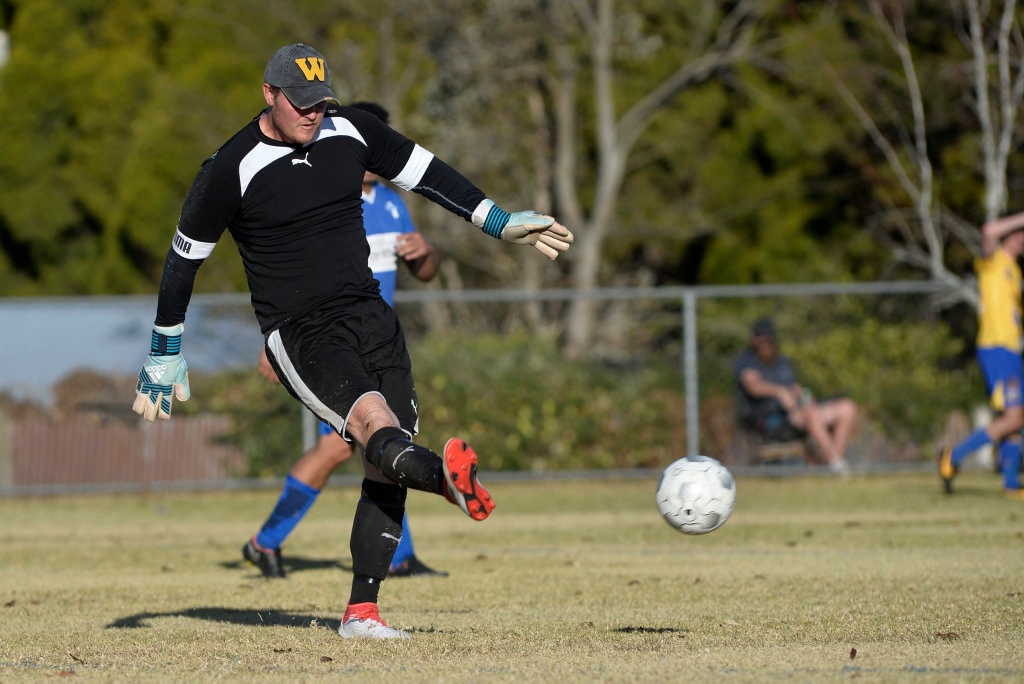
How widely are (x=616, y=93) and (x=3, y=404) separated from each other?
460 inches

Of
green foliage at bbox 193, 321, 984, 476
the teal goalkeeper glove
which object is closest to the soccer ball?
the teal goalkeeper glove

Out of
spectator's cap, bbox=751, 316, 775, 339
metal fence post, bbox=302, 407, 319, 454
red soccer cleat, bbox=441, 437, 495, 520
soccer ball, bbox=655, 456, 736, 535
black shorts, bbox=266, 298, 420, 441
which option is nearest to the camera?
red soccer cleat, bbox=441, 437, 495, 520

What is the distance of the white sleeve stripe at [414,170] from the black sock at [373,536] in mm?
1306

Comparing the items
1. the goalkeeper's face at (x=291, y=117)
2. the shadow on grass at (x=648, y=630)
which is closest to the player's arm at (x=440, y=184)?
the goalkeeper's face at (x=291, y=117)

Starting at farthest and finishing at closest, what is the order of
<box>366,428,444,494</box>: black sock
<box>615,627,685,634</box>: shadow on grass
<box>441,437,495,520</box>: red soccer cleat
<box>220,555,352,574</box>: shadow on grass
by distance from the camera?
1. <box>220,555,352,574</box>: shadow on grass
2. <box>615,627,685,634</box>: shadow on grass
3. <box>366,428,444,494</box>: black sock
4. <box>441,437,495,520</box>: red soccer cleat

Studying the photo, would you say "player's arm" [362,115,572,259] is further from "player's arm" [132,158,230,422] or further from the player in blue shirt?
the player in blue shirt

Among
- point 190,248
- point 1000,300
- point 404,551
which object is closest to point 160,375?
point 190,248

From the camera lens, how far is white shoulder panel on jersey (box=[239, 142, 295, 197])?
5875 millimetres

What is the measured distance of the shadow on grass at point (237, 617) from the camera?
6.69m

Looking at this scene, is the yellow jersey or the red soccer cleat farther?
the yellow jersey

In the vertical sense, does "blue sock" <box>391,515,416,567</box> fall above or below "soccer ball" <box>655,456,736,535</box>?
below

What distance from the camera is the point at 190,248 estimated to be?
19.6 ft

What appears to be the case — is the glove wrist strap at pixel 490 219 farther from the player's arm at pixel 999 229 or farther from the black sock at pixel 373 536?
the player's arm at pixel 999 229

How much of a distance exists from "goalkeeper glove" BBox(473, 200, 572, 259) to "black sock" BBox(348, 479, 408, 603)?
1168mm
